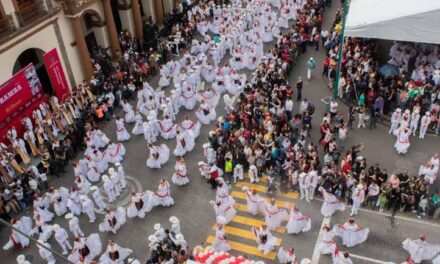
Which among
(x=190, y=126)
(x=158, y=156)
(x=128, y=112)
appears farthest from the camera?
(x=128, y=112)

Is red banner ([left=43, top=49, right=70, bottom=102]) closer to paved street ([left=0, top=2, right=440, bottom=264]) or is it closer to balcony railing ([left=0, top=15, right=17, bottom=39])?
balcony railing ([left=0, top=15, right=17, bottom=39])

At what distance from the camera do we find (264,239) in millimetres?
17312

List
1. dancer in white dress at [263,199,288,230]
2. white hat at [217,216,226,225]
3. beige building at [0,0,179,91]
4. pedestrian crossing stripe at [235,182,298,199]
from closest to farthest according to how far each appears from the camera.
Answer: white hat at [217,216,226,225] → dancer in white dress at [263,199,288,230] → pedestrian crossing stripe at [235,182,298,199] → beige building at [0,0,179,91]

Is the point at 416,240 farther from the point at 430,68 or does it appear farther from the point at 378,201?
the point at 430,68

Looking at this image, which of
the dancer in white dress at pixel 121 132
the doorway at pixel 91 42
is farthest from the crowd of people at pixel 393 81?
the doorway at pixel 91 42

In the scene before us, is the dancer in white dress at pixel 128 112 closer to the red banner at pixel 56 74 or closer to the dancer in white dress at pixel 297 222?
the red banner at pixel 56 74

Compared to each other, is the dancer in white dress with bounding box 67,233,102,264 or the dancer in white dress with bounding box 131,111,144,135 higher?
the dancer in white dress with bounding box 131,111,144,135

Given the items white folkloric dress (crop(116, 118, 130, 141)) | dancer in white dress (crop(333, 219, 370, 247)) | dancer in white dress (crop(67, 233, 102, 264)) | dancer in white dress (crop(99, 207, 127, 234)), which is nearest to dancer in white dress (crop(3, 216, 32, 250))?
dancer in white dress (crop(67, 233, 102, 264))

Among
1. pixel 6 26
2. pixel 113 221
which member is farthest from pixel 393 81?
pixel 6 26

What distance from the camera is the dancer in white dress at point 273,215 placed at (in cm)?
1807

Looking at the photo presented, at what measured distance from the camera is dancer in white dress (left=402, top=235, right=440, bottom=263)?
16250 millimetres

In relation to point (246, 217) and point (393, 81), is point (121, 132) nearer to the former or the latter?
point (246, 217)

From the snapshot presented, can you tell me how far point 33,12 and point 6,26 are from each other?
1749 millimetres

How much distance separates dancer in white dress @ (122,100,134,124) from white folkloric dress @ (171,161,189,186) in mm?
6087
